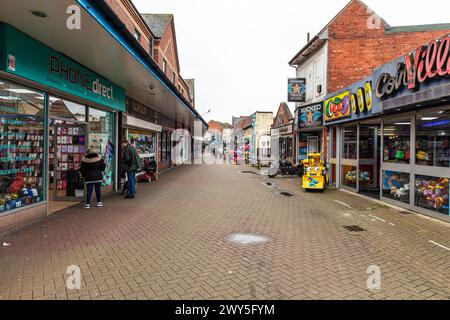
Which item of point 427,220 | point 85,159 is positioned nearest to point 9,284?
point 85,159

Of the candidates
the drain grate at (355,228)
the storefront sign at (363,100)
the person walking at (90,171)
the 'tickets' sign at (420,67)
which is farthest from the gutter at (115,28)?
the storefront sign at (363,100)

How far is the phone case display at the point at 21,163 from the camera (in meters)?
5.73

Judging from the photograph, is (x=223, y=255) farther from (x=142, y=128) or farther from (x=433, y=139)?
(x=142, y=128)

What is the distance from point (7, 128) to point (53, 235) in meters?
2.33

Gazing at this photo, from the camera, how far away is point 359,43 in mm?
14203

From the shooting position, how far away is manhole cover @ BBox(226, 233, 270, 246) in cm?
514

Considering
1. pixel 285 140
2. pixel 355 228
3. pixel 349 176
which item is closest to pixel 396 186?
pixel 349 176

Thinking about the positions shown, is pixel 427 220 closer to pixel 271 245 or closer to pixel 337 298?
pixel 271 245

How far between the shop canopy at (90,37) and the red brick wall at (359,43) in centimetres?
899

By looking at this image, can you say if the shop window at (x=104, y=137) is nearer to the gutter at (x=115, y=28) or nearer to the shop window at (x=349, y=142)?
the gutter at (x=115, y=28)

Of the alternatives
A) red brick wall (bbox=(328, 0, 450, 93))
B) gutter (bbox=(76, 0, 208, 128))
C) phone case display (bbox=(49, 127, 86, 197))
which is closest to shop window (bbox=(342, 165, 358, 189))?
red brick wall (bbox=(328, 0, 450, 93))

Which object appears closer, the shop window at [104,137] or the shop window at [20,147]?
the shop window at [20,147]

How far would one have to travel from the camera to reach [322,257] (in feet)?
14.7

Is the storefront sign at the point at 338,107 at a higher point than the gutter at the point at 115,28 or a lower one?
lower
